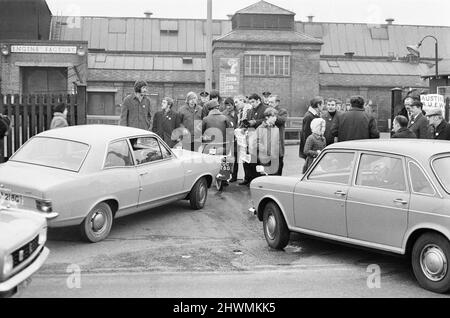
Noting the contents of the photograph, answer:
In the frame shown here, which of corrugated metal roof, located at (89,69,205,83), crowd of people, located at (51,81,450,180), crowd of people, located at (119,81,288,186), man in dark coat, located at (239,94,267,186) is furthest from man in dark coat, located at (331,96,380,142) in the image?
corrugated metal roof, located at (89,69,205,83)

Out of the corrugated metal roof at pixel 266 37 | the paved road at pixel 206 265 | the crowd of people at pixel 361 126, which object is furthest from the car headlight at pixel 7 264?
the corrugated metal roof at pixel 266 37

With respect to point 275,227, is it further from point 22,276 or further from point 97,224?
point 22,276

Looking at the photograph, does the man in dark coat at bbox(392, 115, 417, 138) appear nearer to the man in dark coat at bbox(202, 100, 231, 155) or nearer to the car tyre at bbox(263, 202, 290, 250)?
the car tyre at bbox(263, 202, 290, 250)

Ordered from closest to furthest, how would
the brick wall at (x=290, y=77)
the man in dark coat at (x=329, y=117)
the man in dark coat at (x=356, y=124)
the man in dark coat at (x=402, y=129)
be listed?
the man in dark coat at (x=402, y=129) → the man in dark coat at (x=356, y=124) → the man in dark coat at (x=329, y=117) → the brick wall at (x=290, y=77)

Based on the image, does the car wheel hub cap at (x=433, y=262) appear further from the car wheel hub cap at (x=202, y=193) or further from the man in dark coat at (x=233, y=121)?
the man in dark coat at (x=233, y=121)

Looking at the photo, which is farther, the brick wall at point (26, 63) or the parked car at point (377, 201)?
the brick wall at point (26, 63)

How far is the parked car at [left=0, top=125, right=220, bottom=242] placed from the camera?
7051 millimetres

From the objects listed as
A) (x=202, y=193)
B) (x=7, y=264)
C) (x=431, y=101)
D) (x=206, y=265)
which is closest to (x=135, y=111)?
(x=202, y=193)

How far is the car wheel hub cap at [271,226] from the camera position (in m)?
7.41

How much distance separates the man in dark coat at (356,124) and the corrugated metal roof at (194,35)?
1765 inches

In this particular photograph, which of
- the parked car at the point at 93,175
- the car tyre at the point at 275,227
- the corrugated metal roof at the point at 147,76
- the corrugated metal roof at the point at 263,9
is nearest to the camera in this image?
the parked car at the point at 93,175

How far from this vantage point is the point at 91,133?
8.23 m
